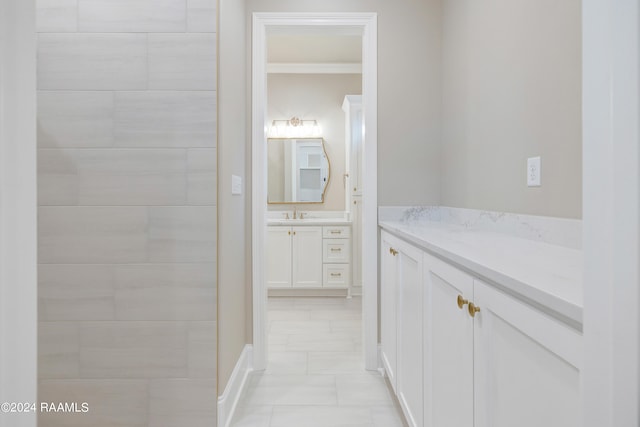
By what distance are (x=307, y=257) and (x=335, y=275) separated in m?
0.37

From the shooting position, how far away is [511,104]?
5.66 feet

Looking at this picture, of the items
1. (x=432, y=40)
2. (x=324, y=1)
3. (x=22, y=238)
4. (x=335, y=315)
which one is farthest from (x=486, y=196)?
(x=335, y=315)

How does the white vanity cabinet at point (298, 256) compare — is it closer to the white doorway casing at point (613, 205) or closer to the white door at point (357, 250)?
the white door at point (357, 250)

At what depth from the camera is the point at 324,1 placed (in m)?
2.59

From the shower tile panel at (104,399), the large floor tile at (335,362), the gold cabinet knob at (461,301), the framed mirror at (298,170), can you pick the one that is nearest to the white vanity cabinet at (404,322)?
the large floor tile at (335,362)

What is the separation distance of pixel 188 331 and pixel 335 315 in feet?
7.20

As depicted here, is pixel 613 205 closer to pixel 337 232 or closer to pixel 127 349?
pixel 127 349

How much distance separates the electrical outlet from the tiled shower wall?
1.31 meters

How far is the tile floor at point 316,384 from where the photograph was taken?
2021 mm

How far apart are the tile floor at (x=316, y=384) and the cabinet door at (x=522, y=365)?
4.12 ft

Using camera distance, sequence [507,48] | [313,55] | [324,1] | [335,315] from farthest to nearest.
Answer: [313,55]
[335,315]
[324,1]
[507,48]

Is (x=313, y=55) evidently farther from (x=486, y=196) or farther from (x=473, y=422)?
(x=473, y=422)

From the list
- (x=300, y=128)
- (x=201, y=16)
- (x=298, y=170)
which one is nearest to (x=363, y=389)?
(x=201, y=16)

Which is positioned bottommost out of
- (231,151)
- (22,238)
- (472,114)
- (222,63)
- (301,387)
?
(301,387)
